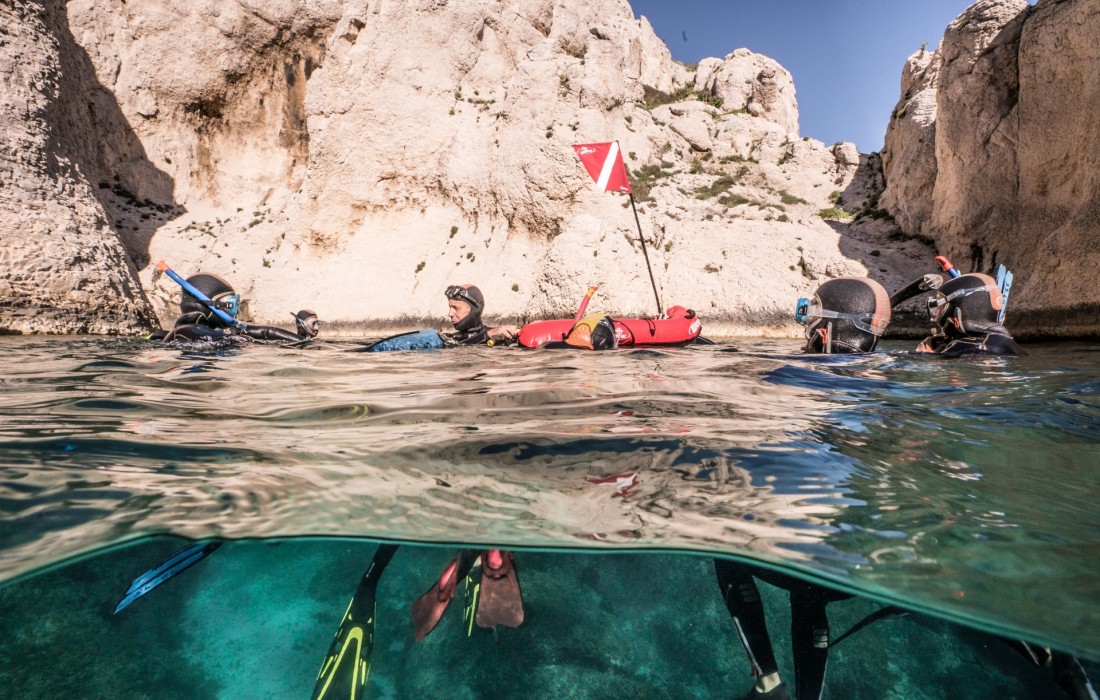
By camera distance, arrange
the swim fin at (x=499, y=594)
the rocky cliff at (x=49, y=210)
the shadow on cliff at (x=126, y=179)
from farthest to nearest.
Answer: the shadow on cliff at (x=126, y=179), the rocky cliff at (x=49, y=210), the swim fin at (x=499, y=594)

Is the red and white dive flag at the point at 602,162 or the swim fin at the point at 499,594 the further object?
the red and white dive flag at the point at 602,162

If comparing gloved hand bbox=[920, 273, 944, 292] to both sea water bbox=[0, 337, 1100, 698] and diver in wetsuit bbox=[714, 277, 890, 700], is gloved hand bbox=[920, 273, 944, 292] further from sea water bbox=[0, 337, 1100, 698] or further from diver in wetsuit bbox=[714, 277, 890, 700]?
diver in wetsuit bbox=[714, 277, 890, 700]

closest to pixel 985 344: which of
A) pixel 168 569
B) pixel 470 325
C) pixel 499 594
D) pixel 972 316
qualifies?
pixel 972 316

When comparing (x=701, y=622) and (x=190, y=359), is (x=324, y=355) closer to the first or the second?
(x=190, y=359)

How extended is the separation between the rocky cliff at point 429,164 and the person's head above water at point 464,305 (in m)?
9.75

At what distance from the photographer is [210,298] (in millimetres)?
6930

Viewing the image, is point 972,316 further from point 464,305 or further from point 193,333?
point 193,333

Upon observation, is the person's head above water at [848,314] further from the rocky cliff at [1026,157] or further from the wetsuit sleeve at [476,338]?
the rocky cliff at [1026,157]

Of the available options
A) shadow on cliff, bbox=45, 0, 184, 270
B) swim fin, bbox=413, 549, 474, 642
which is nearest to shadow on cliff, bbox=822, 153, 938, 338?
swim fin, bbox=413, 549, 474, 642

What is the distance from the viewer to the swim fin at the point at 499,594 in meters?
2.83

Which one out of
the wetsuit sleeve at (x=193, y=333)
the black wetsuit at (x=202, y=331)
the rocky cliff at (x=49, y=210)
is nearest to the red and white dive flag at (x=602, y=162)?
the black wetsuit at (x=202, y=331)

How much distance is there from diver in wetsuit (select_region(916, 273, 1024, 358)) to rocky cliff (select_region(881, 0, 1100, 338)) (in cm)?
766

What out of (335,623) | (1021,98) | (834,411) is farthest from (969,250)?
(335,623)

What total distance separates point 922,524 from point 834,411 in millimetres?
1496
